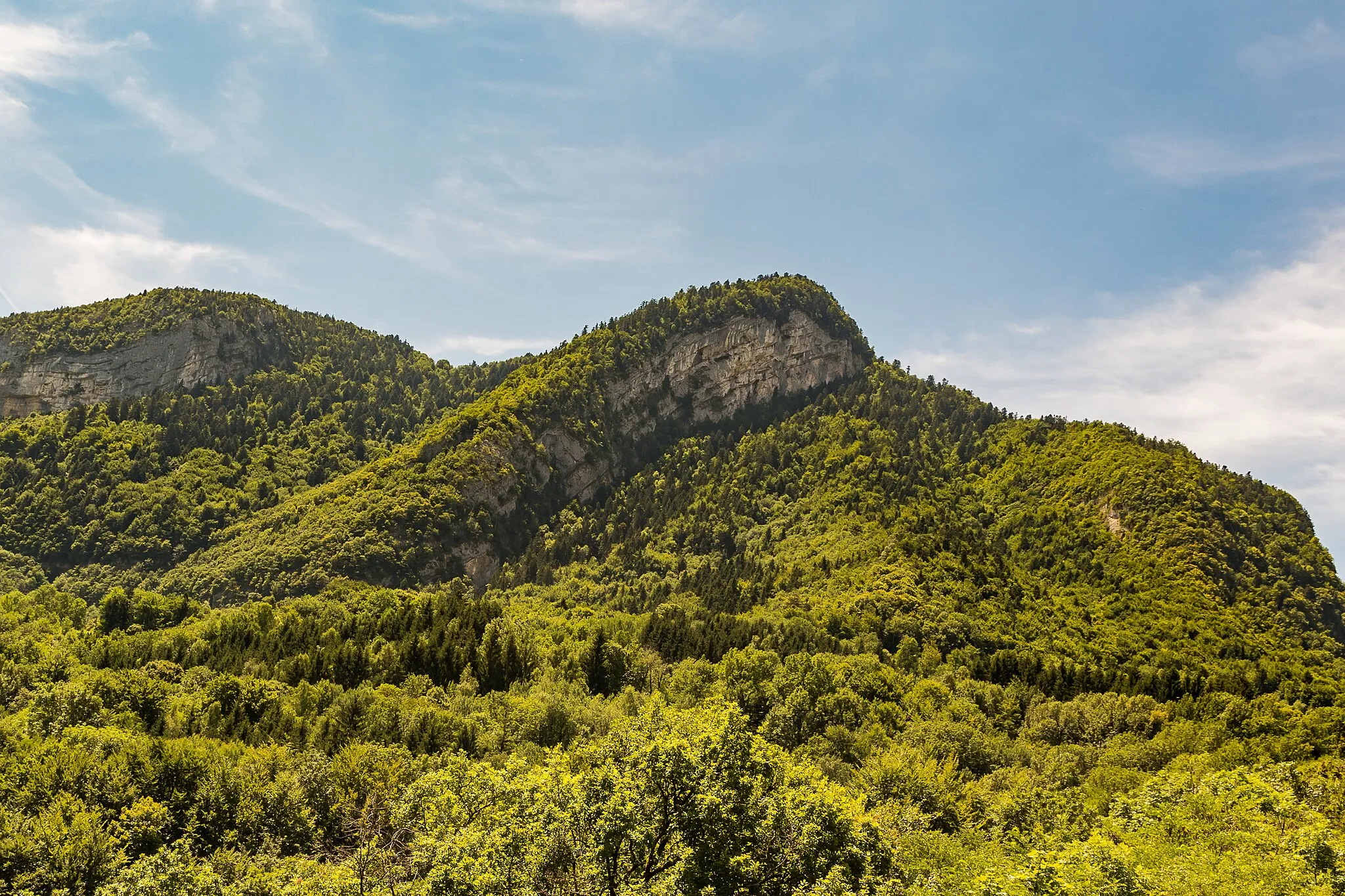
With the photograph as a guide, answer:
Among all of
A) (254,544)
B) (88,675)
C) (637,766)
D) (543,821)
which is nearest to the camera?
(543,821)

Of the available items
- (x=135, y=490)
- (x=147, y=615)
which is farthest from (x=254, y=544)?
(x=147, y=615)

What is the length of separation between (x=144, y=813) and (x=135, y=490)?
194833 mm

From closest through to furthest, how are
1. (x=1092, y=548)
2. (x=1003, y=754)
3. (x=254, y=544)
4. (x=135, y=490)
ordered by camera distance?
(x=1003, y=754)
(x=1092, y=548)
(x=254, y=544)
(x=135, y=490)

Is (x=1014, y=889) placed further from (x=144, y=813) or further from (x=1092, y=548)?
(x=1092, y=548)

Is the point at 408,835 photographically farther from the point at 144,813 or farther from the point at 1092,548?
the point at 1092,548

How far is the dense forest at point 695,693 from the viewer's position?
98.0 feet

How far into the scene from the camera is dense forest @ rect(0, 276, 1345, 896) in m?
29.9

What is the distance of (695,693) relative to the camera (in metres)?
86.4

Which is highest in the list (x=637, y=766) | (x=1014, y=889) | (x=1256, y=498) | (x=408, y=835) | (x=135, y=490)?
(x=1256, y=498)

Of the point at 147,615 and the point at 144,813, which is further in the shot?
the point at 147,615

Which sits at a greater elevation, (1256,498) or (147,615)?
(1256,498)

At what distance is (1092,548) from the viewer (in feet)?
548

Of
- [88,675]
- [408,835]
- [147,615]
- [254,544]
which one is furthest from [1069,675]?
[254,544]

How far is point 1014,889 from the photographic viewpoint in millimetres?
28531
